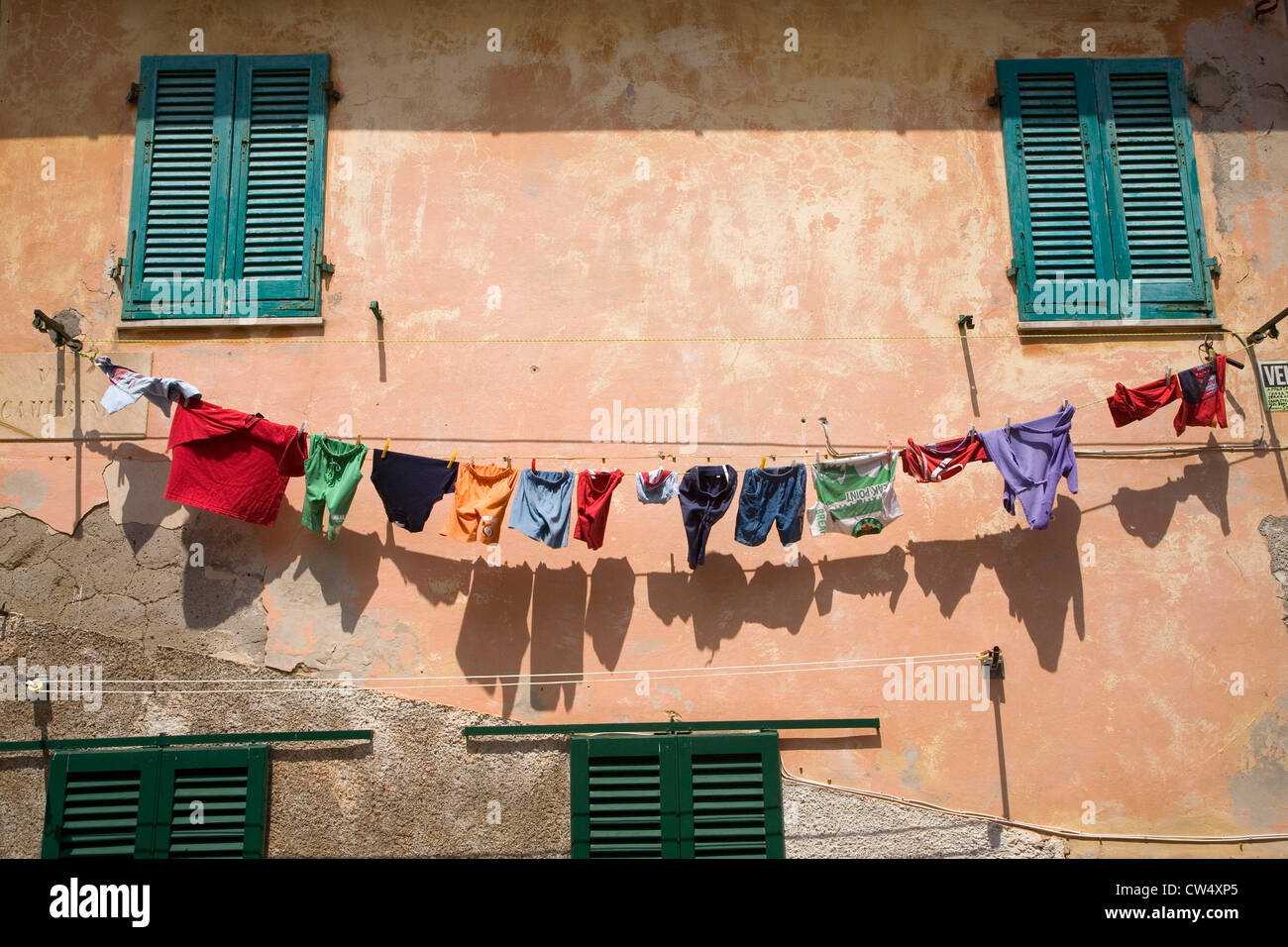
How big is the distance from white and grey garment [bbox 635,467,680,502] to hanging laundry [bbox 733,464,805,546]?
476 mm

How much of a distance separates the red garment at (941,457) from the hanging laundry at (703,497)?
117cm

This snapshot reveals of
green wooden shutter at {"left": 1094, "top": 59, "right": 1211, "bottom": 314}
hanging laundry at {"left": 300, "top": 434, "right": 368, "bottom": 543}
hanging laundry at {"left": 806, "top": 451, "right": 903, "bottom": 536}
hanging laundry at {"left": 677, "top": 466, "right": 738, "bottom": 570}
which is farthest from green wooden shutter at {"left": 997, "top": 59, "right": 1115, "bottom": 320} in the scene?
hanging laundry at {"left": 300, "top": 434, "right": 368, "bottom": 543}

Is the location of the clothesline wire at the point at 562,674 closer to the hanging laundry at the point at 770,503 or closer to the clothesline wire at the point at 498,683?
the clothesline wire at the point at 498,683

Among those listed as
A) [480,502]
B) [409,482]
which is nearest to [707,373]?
[480,502]

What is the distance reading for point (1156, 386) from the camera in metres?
8.20

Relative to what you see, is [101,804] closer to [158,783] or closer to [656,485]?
[158,783]

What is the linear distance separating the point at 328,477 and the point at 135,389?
1385 mm

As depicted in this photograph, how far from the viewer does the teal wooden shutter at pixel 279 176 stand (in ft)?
28.8

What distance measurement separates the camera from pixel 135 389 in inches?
317
